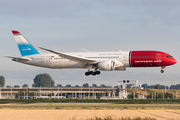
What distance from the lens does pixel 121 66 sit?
5941cm

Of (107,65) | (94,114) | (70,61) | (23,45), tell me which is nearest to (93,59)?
(107,65)

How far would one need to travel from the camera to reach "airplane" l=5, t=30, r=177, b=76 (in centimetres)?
5691

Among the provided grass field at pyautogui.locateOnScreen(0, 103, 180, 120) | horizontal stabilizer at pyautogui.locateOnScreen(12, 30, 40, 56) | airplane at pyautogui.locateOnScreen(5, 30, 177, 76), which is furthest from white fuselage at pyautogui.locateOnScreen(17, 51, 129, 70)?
grass field at pyautogui.locateOnScreen(0, 103, 180, 120)

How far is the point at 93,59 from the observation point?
60781 mm

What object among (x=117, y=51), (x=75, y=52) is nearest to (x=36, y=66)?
(x=75, y=52)

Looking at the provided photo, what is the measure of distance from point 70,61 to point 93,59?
6.14m

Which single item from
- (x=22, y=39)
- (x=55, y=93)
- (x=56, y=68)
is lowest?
(x=55, y=93)

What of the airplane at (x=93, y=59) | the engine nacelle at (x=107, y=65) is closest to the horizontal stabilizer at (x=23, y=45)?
the airplane at (x=93, y=59)

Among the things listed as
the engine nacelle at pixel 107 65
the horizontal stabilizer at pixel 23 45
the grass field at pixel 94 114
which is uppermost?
the horizontal stabilizer at pixel 23 45

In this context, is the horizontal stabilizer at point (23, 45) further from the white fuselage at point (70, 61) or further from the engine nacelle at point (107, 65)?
the engine nacelle at point (107, 65)

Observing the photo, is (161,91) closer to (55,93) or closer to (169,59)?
(55,93)

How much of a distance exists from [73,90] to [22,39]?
287 feet

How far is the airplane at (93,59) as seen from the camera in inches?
2240

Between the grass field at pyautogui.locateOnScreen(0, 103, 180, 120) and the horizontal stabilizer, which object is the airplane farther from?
the grass field at pyautogui.locateOnScreen(0, 103, 180, 120)
